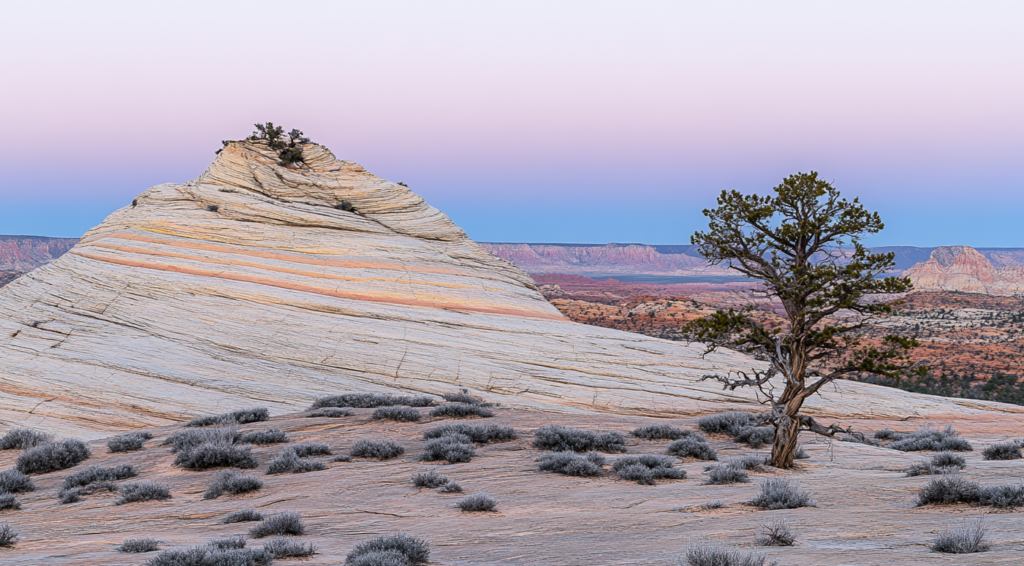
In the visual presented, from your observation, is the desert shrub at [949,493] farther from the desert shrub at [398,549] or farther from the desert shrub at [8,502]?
the desert shrub at [8,502]

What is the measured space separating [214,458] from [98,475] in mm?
2155

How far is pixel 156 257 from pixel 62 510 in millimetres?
20618

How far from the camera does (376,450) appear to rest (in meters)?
13.1

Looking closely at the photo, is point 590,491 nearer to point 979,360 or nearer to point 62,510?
point 62,510

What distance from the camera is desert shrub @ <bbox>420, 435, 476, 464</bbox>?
12.6 m

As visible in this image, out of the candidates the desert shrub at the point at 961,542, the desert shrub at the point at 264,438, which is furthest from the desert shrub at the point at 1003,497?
the desert shrub at the point at 264,438

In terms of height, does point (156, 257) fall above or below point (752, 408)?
above

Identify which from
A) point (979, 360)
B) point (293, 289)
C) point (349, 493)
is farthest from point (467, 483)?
point (979, 360)

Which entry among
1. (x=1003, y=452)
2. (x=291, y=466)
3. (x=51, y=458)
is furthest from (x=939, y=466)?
(x=51, y=458)

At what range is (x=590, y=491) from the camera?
10617mm

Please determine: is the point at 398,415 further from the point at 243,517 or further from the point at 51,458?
the point at 51,458

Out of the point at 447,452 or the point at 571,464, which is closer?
the point at 571,464

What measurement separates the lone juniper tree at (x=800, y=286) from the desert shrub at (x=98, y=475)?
1248 centimetres

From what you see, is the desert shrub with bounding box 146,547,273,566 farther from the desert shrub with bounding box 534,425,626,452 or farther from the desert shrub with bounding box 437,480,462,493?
the desert shrub with bounding box 534,425,626,452
